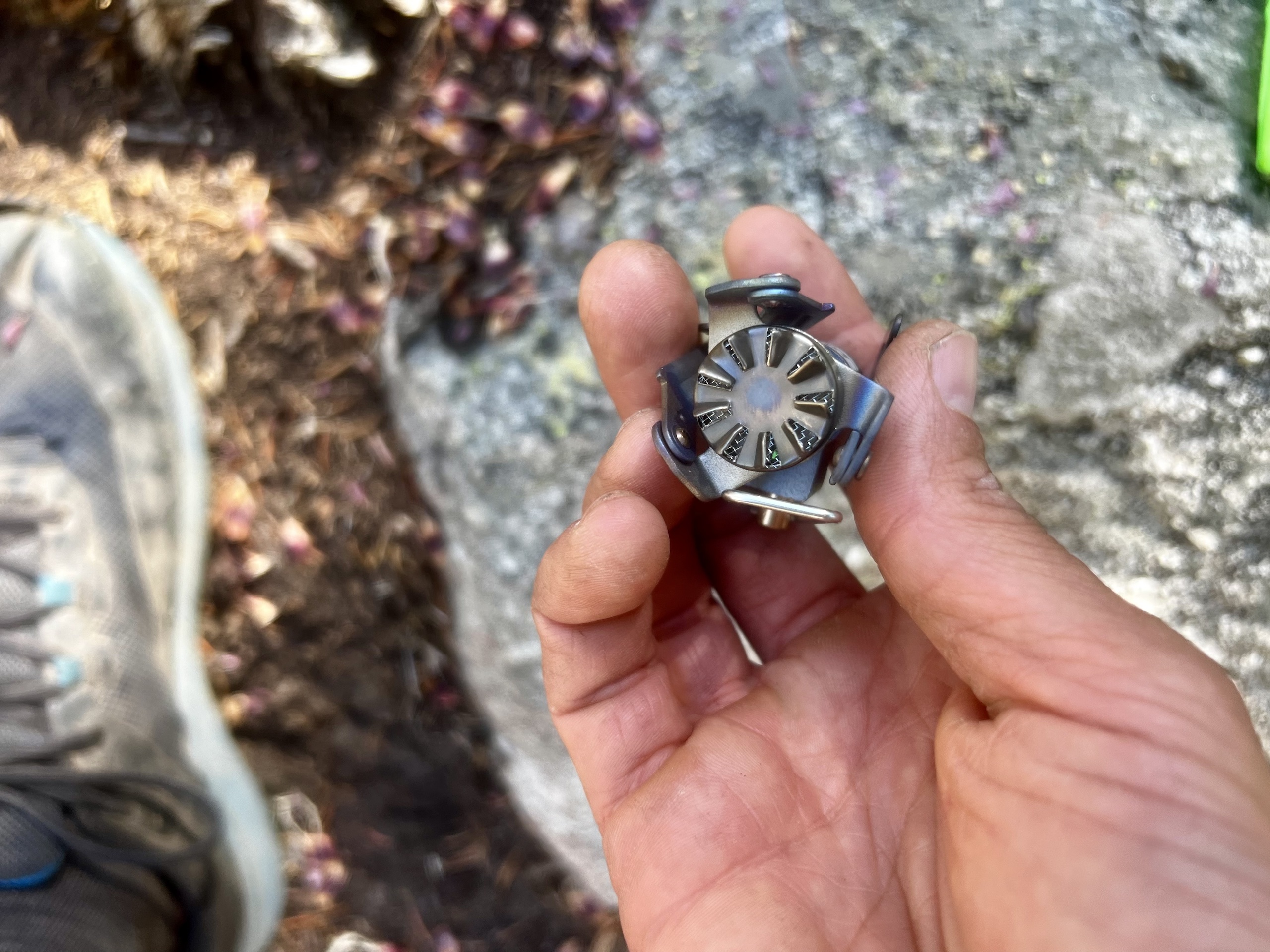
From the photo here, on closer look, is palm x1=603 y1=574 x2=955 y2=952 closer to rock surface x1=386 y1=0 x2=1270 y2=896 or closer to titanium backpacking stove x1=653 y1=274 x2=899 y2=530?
titanium backpacking stove x1=653 y1=274 x2=899 y2=530

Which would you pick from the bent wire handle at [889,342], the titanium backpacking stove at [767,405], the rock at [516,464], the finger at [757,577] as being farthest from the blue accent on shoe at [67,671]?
the bent wire handle at [889,342]

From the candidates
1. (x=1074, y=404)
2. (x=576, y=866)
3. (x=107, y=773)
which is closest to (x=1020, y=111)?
(x=1074, y=404)

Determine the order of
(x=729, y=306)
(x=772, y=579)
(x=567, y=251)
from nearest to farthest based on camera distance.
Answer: (x=729, y=306) < (x=772, y=579) < (x=567, y=251)

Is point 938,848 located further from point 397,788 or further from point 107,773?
point 107,773

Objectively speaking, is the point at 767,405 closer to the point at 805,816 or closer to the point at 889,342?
the point at 889,342

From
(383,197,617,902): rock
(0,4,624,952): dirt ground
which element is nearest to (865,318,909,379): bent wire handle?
(383,197,617,902): rock

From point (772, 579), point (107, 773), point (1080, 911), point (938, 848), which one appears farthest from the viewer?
point (107, 773)
